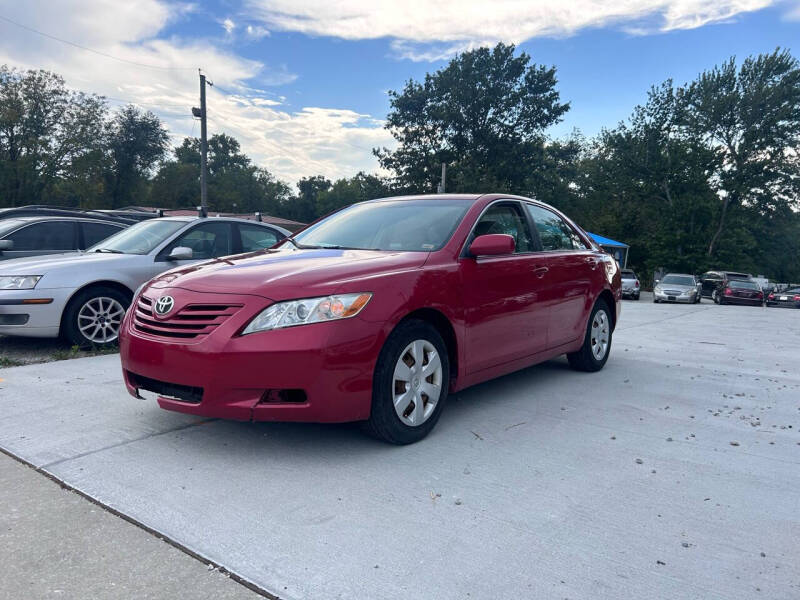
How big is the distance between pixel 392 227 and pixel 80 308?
12.5ft

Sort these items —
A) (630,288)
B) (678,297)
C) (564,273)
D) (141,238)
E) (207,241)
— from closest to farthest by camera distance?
1. (564,273)
2. (141,238)
3. (207,241)
4. (678,297)
5. (630,288)

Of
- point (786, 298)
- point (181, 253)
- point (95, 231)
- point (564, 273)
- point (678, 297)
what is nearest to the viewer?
point (564, 273)

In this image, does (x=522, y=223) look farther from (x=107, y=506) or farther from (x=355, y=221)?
(x=107, y=506)

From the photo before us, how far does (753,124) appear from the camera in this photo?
4300 centimetres

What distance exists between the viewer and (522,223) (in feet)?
16.5

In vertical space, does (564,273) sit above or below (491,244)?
below

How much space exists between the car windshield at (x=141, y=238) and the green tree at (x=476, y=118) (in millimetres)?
38077

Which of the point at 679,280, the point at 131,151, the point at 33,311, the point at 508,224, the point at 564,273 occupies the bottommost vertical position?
the point at 679,280

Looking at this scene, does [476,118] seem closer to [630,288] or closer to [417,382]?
[630,288]

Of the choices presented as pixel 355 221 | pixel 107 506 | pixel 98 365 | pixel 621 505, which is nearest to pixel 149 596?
pixel 107 506

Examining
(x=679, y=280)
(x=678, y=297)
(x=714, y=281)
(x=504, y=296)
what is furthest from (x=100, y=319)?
(x=714, y=281)

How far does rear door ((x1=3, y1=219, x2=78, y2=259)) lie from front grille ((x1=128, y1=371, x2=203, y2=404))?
5.47 m

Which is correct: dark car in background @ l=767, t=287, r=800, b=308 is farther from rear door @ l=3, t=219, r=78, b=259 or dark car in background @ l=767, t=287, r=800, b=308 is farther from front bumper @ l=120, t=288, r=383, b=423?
front bumper @ l=120, t=288, r=383, b=423

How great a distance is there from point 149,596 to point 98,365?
4.24 meters
